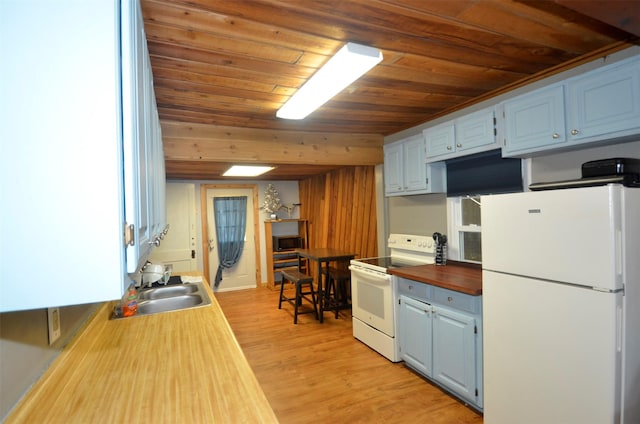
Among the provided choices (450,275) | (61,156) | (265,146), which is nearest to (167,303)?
(265,146)

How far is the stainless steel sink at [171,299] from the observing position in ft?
8.02

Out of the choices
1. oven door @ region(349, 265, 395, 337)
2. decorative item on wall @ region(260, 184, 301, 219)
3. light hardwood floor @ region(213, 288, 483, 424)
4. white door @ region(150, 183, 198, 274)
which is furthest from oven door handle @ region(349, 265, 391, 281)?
decorative item on wall @ region(260, 184, 301, 219)

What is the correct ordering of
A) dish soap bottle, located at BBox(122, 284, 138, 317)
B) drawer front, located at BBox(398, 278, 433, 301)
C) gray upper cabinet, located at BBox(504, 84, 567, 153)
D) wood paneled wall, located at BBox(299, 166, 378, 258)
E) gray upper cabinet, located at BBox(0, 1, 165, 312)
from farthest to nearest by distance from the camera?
wood paneled wall, located at BBox(299, 166, 378, 258)
drawer front, located at BBox(398, 278, 433, 301)
dish soap bottle, located at BBox(122, 284, 138, 317)
gray upper cabinet, located at BBox(504, 84, 567, 153)
gray upper cabinet, located at BBox(0, 1, 165, 312)

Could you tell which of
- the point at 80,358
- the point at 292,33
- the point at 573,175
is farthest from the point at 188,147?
the point at 573,175

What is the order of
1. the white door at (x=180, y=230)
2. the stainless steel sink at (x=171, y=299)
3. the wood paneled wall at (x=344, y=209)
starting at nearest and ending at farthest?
the stainless steel sink at (x=171, y=299)
the wood paneled wall at (x=344, y=209)
the white door at (x=180, y=230)

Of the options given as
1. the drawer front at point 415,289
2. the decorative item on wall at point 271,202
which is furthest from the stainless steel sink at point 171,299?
the decorative item on wall at point 271,202

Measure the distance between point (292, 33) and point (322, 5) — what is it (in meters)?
0.27

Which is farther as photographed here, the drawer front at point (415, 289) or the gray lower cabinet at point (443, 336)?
the drawer front at point (415, 289)

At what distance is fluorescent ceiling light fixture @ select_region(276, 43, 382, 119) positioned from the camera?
1732 mm

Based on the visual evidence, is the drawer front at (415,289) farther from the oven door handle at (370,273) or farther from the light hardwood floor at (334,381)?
the light hardwood floor at (334,381)

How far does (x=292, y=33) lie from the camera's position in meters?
1.64

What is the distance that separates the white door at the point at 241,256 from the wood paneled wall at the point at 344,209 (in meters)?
1.20

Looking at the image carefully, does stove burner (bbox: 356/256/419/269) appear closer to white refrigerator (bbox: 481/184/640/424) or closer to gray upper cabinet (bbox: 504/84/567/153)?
white refrigerator (bbox: 481/184/640/424)

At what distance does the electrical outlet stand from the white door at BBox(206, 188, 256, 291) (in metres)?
5.00
